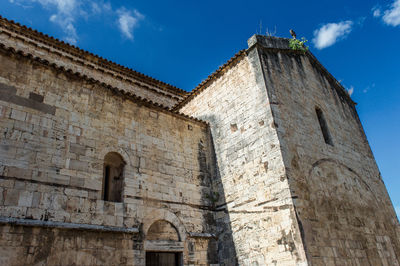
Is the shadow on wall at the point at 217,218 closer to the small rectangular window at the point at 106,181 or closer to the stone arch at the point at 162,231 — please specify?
the stone arch at the point at 162,231

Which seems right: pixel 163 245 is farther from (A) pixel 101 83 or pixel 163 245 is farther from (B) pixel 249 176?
(A) pixel 101 83

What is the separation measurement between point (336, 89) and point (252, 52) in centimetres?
439

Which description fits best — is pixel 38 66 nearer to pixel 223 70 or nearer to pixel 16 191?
pixel 16 191

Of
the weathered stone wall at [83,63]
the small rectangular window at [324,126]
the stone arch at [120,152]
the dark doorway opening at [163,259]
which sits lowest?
the dark doorway opening at [163,259]

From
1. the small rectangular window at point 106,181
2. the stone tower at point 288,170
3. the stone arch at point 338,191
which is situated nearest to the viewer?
the stone tower at point 288,170

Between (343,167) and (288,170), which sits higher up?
(343,167)

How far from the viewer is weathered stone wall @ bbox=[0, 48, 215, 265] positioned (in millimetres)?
4855

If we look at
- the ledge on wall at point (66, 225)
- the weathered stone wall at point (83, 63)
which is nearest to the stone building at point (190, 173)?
the ledge on wall at point (66, 225)

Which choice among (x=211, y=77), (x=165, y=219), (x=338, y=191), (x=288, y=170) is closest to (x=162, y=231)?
(x=165, y=219)

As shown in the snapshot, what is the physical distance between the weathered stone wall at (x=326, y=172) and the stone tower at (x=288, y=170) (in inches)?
1.3

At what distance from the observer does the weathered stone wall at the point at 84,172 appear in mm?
4855

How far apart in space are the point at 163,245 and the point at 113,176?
1804mm

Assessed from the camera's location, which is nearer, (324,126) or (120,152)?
(120,152)

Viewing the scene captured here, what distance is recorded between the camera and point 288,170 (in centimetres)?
626
